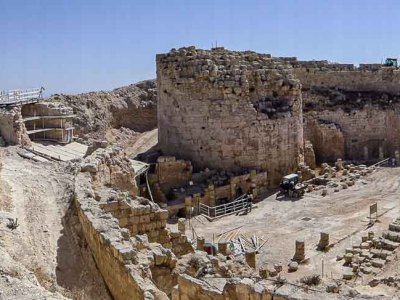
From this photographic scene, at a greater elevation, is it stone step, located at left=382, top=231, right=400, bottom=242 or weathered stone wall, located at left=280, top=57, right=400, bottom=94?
weathered stone wall, located at left=280, top=57, right=400, bottom=94

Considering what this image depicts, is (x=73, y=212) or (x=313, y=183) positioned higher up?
(x=73, y=212)

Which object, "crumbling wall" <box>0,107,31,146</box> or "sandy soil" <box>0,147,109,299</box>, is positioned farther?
"crumbling wall" <box>0,107,31,146</box>

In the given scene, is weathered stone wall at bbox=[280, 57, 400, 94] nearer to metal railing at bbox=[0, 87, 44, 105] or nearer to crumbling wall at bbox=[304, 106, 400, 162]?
crumbling wall at bbox=[304, 106, 400, 162]

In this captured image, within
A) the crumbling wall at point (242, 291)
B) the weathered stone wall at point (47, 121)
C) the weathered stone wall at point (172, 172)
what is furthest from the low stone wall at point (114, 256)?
the weathered stone wall at point (47, 121)

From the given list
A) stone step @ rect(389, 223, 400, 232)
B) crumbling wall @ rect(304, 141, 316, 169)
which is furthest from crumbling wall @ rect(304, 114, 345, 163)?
stone step @ rect(389, 223, 400, 232)

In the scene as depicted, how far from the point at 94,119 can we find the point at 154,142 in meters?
3.51

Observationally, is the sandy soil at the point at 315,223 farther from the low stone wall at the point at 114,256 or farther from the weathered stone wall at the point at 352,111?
the low stone wall at the point at 114,256

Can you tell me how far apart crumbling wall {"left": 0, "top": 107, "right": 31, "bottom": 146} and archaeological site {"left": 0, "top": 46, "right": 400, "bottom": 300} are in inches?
1.9

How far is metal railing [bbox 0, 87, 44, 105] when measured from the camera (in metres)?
17.9

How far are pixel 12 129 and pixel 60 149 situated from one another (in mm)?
1776

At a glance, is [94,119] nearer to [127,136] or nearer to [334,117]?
[127,136]

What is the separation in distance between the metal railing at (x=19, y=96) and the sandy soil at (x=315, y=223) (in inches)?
300

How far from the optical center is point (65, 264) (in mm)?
8422

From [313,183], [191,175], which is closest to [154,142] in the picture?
[191,175]
